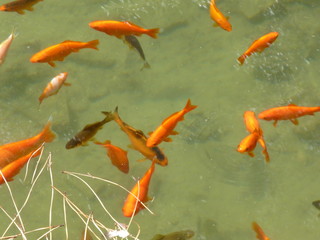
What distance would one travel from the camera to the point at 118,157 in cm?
361

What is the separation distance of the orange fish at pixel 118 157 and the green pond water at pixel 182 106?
0.29 metres

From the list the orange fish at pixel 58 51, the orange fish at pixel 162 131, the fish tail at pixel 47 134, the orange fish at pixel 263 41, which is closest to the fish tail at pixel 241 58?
the orange fish at pixel 263 41

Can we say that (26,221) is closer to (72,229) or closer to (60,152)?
(72,229)

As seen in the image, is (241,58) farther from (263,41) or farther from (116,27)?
(116,27)

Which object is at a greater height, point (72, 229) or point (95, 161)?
point (95, 161)

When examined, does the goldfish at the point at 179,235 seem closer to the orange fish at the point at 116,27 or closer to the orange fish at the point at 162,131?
the orange fish at the point at 162,131

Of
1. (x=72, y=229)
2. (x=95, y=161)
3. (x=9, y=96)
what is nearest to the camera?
(x=72, y=229)

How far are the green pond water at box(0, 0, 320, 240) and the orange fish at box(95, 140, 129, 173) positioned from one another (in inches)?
11.3

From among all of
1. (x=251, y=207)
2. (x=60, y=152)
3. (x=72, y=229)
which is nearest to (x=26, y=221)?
(x=72, y=229)

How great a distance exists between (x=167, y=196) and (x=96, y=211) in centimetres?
62

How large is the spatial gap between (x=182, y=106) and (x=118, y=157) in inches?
34.3

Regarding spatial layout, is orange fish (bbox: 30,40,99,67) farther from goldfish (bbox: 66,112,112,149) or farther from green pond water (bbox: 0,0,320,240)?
goldfish (bbox: 66,112,112,149)

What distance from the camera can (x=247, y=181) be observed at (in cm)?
388

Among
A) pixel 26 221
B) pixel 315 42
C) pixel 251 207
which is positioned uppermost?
pixel 315 42
